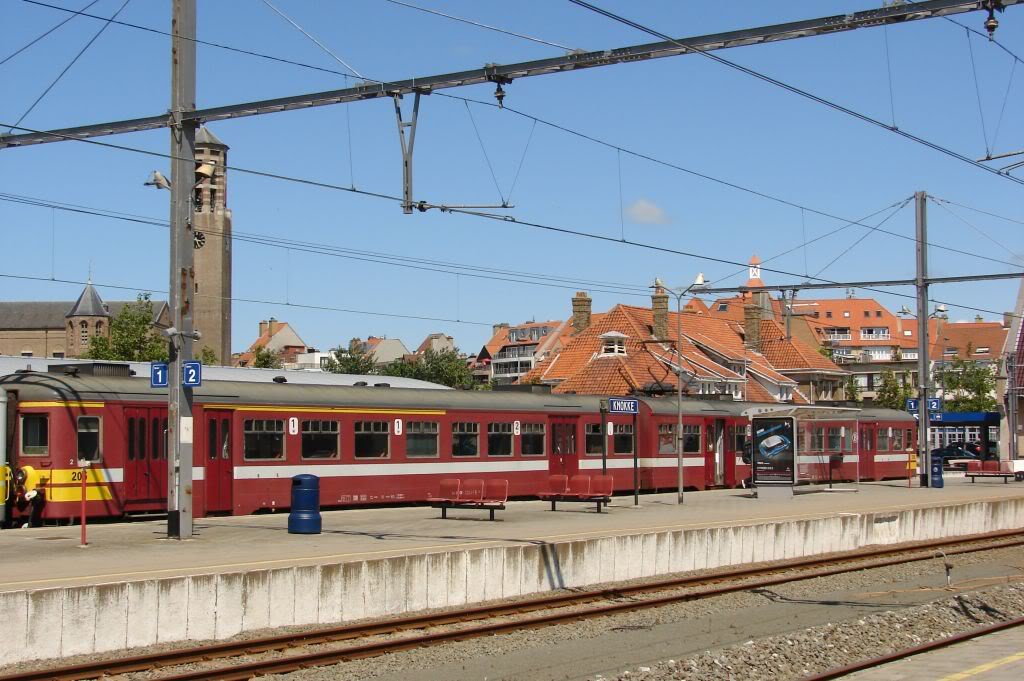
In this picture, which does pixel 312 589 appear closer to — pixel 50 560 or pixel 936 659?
pixel 50 560

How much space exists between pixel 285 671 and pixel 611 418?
25.4 meters

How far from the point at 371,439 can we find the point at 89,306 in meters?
117

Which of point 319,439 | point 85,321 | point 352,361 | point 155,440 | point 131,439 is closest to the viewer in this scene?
point 131,439

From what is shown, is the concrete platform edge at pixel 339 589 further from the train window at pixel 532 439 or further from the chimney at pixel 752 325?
the chimney at pixel 752 325

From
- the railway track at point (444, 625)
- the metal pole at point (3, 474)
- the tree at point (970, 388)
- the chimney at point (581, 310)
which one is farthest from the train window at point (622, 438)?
the tree at point (970, 388)

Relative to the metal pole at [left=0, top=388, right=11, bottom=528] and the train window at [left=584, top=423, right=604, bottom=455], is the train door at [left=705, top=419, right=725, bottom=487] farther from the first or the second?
the metal pole at [left=0, top=388, right=11, bottom=528]

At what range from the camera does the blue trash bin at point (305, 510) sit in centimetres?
2362

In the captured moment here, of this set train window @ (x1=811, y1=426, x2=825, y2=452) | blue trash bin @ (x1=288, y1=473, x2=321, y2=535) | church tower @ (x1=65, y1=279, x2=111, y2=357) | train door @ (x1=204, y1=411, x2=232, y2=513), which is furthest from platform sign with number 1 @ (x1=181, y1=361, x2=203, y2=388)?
church tower @ (x1=65, y1=279, x2=111, y2=357)

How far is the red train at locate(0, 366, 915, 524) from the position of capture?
2464cm

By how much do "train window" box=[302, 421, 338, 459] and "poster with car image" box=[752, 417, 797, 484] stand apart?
13764 millimetres

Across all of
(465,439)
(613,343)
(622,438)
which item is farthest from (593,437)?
(613,343)

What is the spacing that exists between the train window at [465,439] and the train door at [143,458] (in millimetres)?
8694

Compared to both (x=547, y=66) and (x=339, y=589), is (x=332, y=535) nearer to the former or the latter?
(x=339, y=589)

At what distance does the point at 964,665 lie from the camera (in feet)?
42.9
